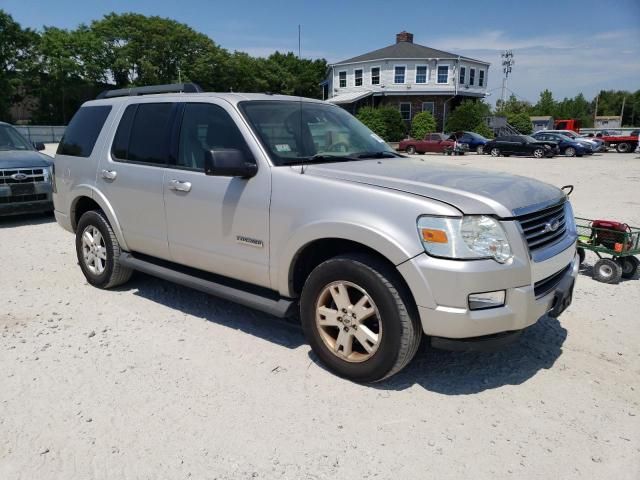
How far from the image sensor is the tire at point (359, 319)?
3.21 m

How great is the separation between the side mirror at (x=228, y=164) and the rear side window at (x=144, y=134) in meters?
1.09

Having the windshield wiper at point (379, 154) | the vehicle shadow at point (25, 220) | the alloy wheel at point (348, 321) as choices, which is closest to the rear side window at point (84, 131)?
the windshield wiper at point (379, 154)

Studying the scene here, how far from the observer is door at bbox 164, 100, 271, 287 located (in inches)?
152

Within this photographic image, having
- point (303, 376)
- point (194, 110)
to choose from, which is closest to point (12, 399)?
point (303, 376)

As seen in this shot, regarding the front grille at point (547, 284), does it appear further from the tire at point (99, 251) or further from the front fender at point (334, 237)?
the tire at point (99, 251)

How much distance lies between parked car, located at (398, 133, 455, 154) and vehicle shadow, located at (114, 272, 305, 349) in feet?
92.1

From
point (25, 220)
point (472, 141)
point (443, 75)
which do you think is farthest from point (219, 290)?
point (443, 75)

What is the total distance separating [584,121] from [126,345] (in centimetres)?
8130

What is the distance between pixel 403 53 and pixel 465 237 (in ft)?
151

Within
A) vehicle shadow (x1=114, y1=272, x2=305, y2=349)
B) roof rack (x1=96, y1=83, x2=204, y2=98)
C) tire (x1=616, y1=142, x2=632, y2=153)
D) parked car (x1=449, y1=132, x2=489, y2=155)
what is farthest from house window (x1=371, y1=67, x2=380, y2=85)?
vehicle shadow (x1=114, y1=272, x2=305, y2=349)

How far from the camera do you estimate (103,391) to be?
3.46m

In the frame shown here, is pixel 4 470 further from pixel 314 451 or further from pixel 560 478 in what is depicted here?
pixel 560 478

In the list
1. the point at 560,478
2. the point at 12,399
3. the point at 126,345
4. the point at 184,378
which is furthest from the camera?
the point at 126,345

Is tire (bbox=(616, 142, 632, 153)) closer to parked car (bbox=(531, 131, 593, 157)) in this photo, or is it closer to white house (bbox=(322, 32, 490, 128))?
parked car (bbox=(531, 131, 593, 157))
